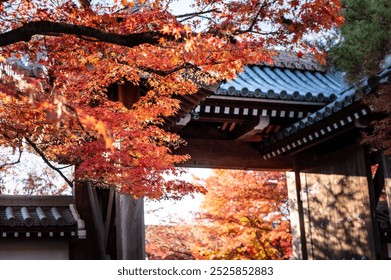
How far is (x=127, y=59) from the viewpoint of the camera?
627 cm

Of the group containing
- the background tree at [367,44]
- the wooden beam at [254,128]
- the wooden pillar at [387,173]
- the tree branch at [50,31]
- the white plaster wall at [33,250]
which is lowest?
the white plaster wall at [33,250]

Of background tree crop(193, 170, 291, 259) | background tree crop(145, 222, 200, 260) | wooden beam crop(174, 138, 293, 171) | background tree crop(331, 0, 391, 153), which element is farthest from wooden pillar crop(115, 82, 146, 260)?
background tree crop(145, 222, 200, 260)

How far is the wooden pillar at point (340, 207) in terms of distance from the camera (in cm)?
933

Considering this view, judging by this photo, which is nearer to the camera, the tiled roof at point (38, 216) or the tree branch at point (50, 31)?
the tree branch at point (50, 31)

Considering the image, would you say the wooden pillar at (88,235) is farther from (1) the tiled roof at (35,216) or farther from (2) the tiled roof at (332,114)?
(2) the tiled roof at (332,114)

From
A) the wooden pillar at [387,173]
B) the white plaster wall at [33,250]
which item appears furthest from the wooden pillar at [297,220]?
the white plaster wall at [33,250]

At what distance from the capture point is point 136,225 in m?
7.55

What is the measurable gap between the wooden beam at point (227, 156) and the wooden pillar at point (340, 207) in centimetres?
55

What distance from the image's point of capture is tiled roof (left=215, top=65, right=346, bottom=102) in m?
9.42

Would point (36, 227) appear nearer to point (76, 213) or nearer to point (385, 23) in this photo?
point (76, 213)

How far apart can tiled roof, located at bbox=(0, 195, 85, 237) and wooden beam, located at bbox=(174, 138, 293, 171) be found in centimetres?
196

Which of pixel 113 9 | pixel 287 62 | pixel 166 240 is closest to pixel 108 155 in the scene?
pixel 113 9

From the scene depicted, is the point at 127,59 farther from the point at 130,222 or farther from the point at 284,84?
the point at 284,84

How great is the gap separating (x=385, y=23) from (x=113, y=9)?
10.3ft
